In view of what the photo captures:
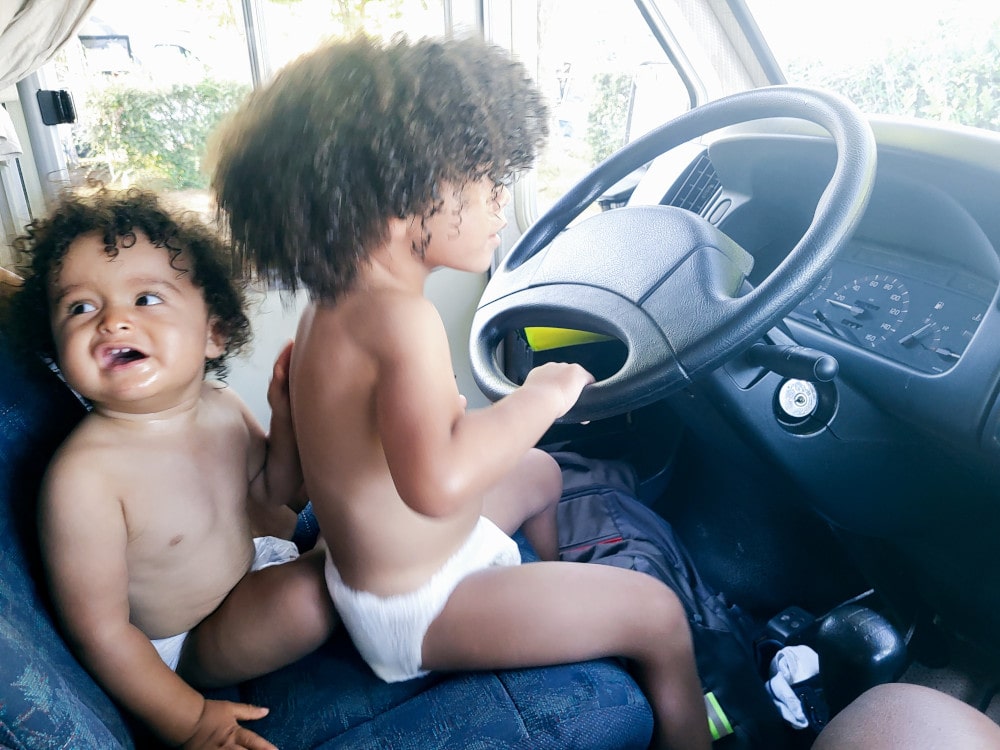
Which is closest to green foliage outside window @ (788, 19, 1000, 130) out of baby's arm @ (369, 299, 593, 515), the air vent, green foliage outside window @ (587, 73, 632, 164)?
the air vent

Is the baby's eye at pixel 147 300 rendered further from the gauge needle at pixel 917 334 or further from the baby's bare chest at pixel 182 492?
the gauge needle at pixel 917 334

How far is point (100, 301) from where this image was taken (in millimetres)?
789

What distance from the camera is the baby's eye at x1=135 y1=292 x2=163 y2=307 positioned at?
0.81m

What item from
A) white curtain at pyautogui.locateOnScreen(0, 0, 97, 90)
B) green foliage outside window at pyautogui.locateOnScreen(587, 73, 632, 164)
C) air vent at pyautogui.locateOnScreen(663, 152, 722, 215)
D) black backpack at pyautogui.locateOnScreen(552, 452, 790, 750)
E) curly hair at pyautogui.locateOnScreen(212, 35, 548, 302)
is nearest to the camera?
curly hair at pyautogui.locateOnScreen(212, 35, 548, 302)

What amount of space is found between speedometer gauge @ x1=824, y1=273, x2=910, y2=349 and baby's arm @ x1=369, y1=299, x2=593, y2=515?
50 centimetres

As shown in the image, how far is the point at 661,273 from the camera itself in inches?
34.3

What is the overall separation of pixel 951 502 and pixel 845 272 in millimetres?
349

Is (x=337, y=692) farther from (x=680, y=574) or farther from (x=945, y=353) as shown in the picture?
(x=945, y=353)

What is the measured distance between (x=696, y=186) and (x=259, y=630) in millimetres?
955

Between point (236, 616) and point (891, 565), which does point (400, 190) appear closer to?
point (236, 616)

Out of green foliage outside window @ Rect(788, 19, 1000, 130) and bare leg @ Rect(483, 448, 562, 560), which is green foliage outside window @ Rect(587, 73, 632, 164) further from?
bare leg @ Rect(483, 448, 562, 560)

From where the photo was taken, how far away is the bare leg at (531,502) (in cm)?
108

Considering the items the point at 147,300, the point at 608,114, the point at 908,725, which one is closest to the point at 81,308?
the point at 147,300

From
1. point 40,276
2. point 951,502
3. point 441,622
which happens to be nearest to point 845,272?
point 951,502
